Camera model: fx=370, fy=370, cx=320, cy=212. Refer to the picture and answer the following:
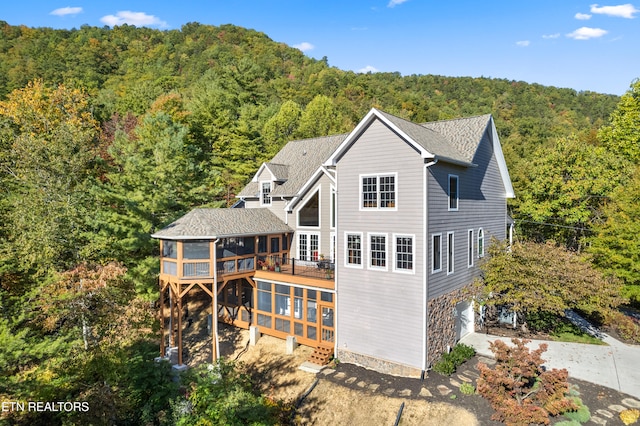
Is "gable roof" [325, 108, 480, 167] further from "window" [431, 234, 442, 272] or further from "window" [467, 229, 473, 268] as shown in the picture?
"window" [467, 229, 473, 268]

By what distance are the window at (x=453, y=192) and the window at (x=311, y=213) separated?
7.43 meters

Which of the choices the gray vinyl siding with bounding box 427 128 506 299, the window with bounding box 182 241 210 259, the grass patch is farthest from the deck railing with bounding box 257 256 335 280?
the grass patch

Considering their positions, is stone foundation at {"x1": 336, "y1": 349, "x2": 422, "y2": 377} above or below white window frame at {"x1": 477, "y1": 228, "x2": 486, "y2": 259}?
below

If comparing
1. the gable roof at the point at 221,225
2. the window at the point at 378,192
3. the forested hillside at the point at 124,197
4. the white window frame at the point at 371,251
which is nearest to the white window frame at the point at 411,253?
the white window frame at the point at 371,251

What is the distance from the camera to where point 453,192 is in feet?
57.1

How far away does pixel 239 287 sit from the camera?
21.6 metres

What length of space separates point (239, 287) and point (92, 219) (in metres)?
8.84

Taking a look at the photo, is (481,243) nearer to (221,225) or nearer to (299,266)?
(299,266)

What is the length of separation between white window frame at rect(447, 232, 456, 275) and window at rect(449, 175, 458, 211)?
4.27 feet

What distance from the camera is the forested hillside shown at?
1546 cm

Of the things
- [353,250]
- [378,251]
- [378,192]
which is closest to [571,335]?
[378,251]

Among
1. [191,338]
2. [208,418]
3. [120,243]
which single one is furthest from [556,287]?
[120,243]

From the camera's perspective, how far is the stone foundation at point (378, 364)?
50.3 ft

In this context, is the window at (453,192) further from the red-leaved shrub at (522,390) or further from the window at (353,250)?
the red-leaved shrub at (522,390)
